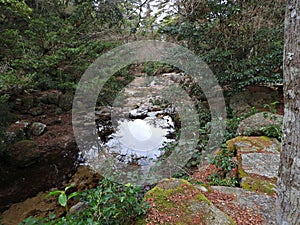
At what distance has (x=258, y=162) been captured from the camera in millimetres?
2092

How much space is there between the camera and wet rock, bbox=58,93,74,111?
6328 millimetres

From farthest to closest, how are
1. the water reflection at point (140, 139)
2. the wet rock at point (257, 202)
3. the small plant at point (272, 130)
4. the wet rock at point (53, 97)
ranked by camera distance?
1. the wet rock at point (53, 97)
2. the water reflection at point (140, 139)
3. the small plant at point (272, 130)
4. the wet rock at point (257, 202)

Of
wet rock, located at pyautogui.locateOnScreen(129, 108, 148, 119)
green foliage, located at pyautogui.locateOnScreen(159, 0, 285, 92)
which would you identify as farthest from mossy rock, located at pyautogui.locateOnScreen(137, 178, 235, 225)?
Result: wet rock, located at pyautogui.locateOnScreen(129, 108, 148, 119)

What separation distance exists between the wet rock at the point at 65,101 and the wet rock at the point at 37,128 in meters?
1.30

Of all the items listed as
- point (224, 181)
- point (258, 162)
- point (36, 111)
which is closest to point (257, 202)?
point (224, 181)

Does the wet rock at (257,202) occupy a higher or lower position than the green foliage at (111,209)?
lower

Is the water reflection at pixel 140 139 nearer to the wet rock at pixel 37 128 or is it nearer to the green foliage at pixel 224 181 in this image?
the green foliage at pixel 224 181

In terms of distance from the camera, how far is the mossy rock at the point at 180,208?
4.01 feet

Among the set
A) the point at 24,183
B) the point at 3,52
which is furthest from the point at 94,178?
the point at 3,52

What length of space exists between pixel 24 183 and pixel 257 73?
4.88 metres

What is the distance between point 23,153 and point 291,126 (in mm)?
4356

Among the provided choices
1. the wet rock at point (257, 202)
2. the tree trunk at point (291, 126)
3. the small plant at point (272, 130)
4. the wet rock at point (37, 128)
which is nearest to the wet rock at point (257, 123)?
the small plant at point (272, 130)

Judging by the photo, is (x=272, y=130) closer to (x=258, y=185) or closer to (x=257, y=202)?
(x=258, y=185)

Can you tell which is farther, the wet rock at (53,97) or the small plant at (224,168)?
the wet rock at (53,97)
